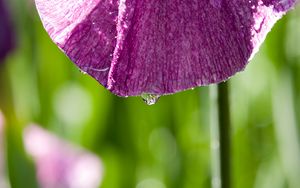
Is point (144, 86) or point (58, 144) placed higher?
point (144, 86)

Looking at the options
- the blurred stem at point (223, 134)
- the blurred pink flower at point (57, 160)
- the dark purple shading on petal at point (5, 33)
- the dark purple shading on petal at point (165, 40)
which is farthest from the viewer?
the blurred pink flower at point (57, 160)

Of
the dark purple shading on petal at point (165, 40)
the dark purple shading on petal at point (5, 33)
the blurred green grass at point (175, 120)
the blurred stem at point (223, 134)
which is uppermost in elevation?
the dark purple shading on petal at point (165, 40)

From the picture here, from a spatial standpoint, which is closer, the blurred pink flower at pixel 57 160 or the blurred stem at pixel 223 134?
the blurred stem at pixel 223 134

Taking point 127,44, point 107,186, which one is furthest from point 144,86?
point 107,186

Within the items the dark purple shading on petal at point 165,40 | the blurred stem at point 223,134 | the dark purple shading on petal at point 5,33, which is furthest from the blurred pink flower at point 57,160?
the dark purple shading on petal at point 165,40

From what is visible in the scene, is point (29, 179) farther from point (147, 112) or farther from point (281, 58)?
point (281, 58)

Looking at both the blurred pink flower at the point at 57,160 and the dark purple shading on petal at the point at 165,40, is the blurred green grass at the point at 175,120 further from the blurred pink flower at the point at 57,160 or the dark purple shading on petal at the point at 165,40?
the dark purple shading on petal at the point at 165,40

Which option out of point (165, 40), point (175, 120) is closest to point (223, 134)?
point (165, 40)
